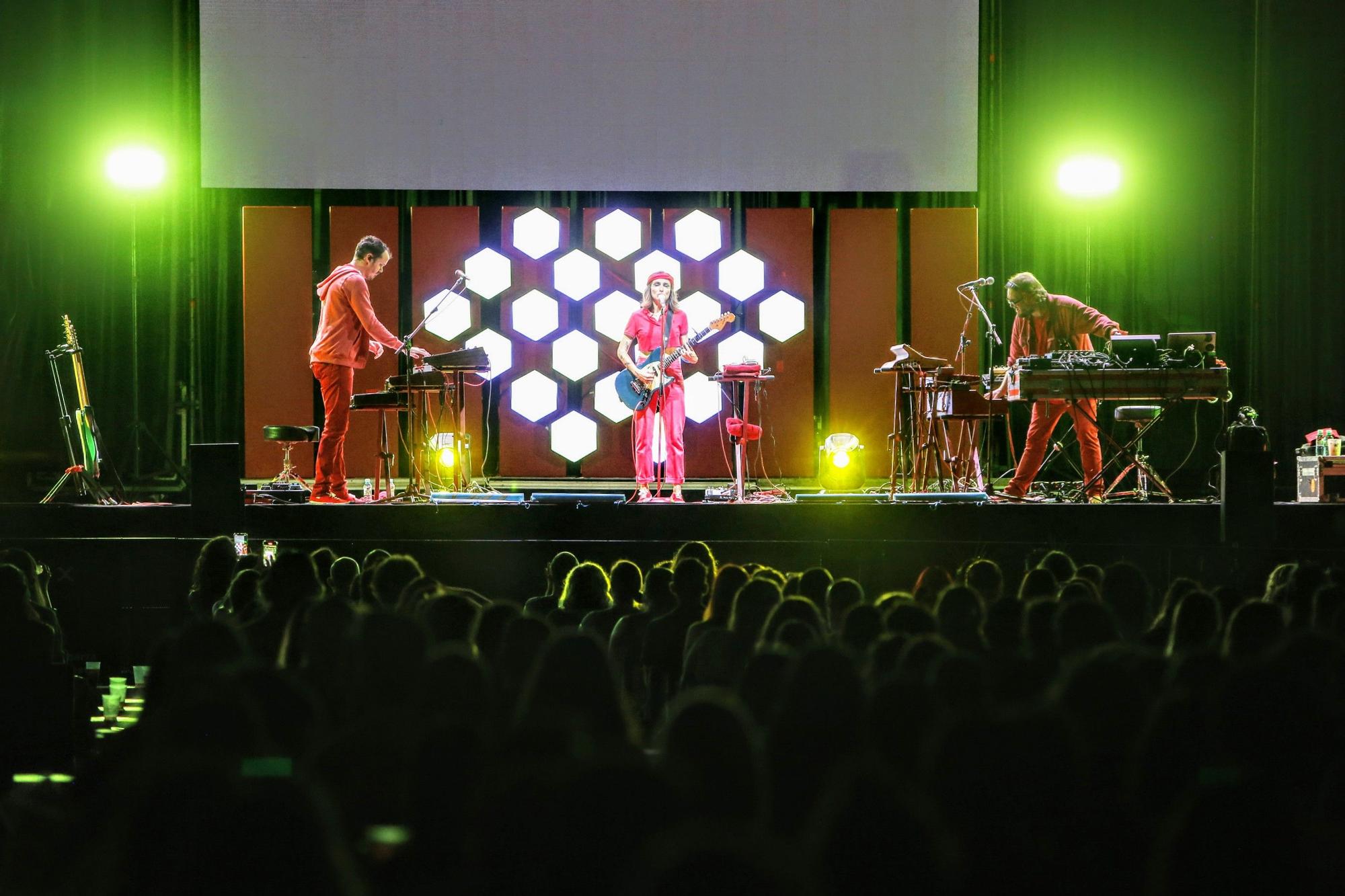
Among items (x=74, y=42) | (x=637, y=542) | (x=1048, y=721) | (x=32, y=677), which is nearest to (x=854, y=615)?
(x=1048, y=721)

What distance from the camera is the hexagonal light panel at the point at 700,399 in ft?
28.8

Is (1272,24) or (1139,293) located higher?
(1272,24)

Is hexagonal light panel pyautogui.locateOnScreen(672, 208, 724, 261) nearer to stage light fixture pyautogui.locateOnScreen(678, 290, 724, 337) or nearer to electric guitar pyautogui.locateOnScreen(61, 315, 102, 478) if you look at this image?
stage light fixture pyautogui.locateOnScreen(678, 290, 724, 337)

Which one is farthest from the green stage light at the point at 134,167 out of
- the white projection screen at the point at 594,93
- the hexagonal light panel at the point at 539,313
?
the hexagonal light panel at the point at 539,313

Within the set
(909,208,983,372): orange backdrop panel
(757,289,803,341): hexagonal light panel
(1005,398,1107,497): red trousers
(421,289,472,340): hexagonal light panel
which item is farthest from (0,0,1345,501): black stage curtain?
(1005,398,1107,497): red trousers

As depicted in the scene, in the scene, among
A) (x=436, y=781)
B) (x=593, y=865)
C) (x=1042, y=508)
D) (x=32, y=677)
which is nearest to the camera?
(x=593, y=865)

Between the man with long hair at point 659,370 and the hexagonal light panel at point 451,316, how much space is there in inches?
101

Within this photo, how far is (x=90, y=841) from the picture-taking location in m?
1.37

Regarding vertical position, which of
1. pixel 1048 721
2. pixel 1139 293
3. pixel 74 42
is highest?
pixel 74 42

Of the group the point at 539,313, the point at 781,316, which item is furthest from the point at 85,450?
the point at 781,316

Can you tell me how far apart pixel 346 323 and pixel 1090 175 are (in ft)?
18.1

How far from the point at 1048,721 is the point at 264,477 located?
26.6 feet

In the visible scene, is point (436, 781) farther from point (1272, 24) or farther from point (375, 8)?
point (1272, 24)

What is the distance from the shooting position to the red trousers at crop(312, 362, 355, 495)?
20.2 feet
